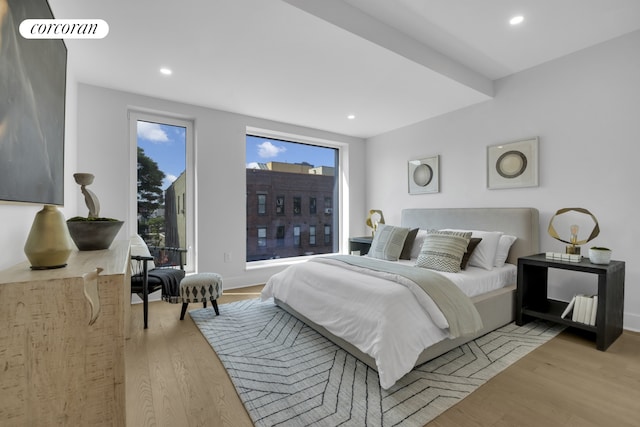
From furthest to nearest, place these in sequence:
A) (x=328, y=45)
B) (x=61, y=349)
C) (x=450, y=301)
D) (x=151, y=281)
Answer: (x=151, y=281) → (x=328, y=45) → (x=450, y=301) → (x=61, y=349)

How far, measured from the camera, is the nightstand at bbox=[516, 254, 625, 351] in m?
2.22

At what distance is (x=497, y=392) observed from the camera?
1.72 meters

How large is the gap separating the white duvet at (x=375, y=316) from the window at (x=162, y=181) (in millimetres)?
2167

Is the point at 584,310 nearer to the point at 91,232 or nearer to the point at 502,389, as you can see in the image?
the point at 502,389

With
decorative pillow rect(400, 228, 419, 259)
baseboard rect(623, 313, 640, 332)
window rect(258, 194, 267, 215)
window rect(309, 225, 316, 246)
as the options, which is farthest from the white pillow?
window rect(258, 194, 267, 215)

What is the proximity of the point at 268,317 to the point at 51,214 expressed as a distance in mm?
2161

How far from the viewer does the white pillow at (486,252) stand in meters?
2.87

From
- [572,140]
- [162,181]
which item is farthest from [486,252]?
[162,181]

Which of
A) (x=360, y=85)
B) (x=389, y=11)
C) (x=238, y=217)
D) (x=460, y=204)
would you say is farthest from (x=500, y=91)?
(x=238, y=217)

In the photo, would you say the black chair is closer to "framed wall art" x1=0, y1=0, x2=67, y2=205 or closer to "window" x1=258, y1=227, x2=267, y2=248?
"framed wall art" x1=0, y1=0, x2=67, y2=205

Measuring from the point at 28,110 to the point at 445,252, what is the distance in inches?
121

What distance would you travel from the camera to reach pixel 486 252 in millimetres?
2887

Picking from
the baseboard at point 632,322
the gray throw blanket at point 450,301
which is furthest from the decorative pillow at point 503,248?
the gray throw blanket at point 450,301

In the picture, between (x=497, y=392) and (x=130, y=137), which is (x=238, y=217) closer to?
(x=130, y=137)
